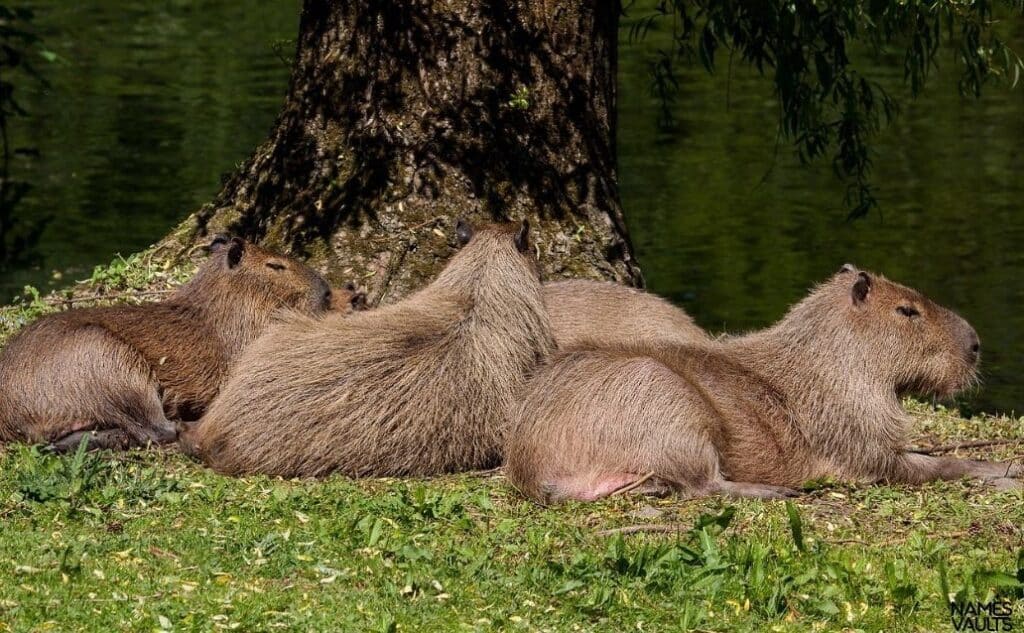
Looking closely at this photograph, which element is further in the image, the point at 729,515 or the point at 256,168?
the point at 256,168

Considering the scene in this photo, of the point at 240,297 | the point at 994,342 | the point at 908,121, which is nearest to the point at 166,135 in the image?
the point at 908,121

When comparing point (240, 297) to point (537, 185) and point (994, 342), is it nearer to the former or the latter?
point (537, 185)

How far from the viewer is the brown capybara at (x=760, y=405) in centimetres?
650

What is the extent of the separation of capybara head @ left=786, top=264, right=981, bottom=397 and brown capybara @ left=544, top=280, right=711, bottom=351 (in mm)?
727

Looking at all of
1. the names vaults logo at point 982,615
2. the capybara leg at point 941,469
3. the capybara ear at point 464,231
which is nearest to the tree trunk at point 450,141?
the capybara ear at point 464,231

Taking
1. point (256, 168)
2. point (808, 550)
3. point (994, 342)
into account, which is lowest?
point (994, 342)

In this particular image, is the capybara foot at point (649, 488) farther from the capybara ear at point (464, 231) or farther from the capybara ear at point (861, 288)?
the capybara ear at point (464, 231)

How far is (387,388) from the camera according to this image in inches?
271

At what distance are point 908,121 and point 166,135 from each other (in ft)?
28.9

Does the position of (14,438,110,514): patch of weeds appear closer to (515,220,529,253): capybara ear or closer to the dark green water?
(515,220,529,253): capybara ear

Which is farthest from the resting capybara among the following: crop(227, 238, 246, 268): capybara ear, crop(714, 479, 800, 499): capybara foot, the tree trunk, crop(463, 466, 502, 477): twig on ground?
the tree trunk

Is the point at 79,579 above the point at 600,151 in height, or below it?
below

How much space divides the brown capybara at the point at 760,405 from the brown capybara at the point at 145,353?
1.62m

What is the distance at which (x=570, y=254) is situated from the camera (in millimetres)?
9008
